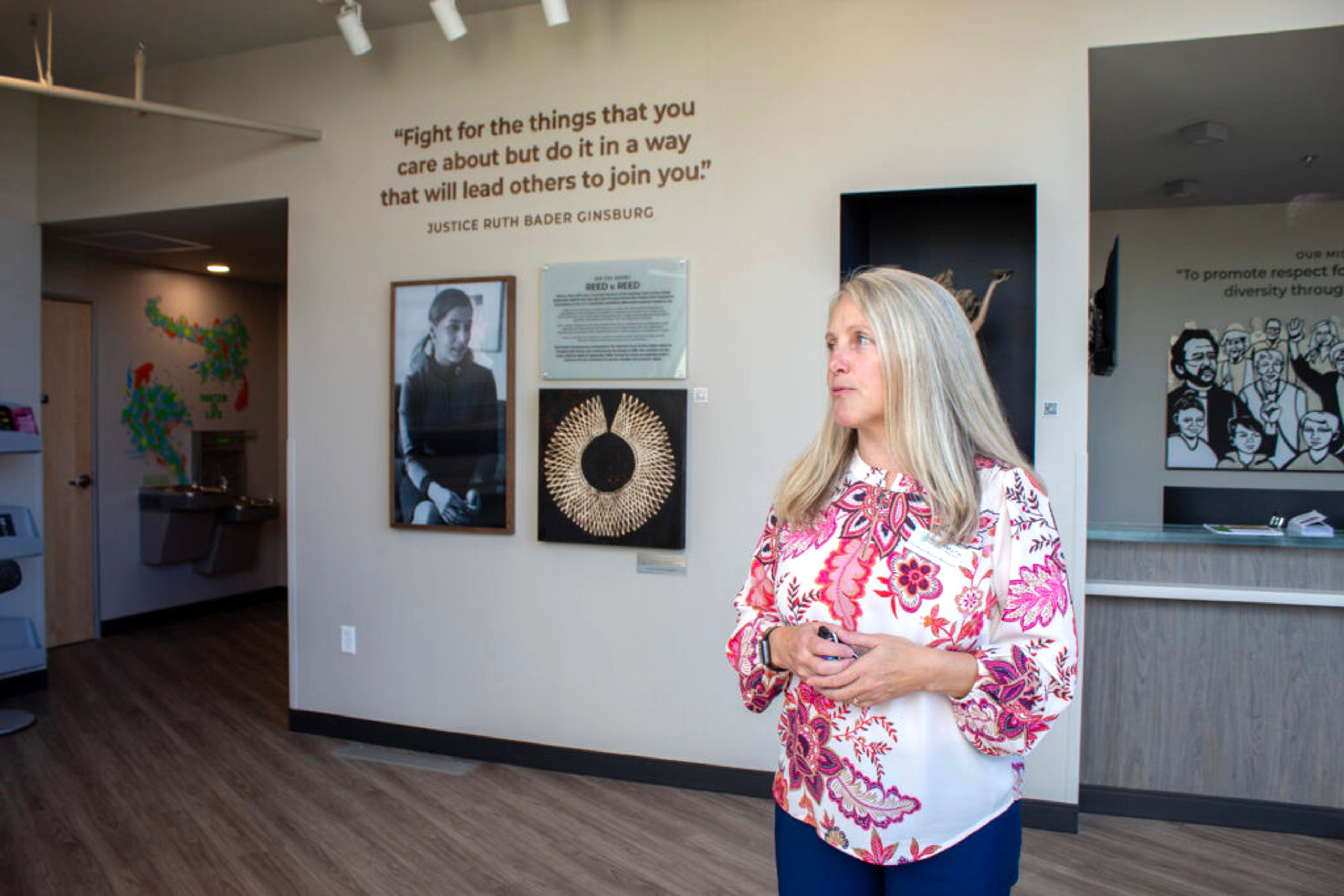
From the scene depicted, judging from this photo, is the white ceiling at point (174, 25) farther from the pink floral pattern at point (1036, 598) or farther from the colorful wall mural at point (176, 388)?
the pink floral pattern at point (1036, 598)

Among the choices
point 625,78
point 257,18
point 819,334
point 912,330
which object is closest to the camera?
point 912,330

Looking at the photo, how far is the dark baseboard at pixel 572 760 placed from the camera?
335 centimetres

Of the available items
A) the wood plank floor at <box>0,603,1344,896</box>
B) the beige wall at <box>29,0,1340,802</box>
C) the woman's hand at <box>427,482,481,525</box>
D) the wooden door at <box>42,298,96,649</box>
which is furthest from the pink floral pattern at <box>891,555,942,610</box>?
the wooden door at <box>42,298,96,649</box>

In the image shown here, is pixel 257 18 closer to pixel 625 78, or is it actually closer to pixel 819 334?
pixel 625 78

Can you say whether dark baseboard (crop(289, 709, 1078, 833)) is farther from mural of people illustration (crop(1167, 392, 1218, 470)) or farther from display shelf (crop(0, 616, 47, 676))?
mural of people illustration (crop(1167, 392, 1218, 470))

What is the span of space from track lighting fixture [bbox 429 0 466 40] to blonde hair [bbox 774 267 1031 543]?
2.74 metres

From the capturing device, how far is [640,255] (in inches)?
148

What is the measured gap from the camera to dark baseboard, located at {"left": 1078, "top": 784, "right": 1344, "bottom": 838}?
334 cm

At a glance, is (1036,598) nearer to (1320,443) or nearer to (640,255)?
(640,255)

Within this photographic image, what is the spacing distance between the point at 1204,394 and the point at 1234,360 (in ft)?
0.88

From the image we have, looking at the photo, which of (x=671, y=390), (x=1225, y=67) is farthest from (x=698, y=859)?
(x=1225, y=67)

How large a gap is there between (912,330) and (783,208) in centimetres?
238

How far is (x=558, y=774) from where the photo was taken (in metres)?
3.87

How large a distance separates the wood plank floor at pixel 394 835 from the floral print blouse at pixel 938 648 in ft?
5.98
